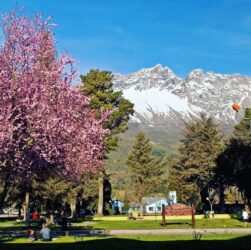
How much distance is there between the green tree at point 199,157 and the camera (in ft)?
283

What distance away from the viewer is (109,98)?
239ft

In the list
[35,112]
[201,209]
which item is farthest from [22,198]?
[35,112]

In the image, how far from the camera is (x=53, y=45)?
24.0 meters

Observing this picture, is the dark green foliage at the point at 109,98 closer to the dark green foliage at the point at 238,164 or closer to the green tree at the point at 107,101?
the green tree at the point at 107,101

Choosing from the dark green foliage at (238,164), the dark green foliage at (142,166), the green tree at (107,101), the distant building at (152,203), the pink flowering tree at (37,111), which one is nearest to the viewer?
the pink flowering tree at (37,111)

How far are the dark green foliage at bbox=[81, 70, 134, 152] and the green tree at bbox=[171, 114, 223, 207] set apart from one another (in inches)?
785

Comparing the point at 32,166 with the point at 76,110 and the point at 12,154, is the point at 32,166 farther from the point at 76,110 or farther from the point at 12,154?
the point at 76,110

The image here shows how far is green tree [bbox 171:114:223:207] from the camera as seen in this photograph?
283 feet

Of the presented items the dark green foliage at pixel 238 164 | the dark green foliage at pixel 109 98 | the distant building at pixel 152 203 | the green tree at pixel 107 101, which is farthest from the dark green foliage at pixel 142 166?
the dark green foliage at pixel 109 98

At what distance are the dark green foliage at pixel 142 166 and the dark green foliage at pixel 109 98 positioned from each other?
34.0 meters

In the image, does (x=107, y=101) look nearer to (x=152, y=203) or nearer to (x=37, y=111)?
(x=37, y=111)

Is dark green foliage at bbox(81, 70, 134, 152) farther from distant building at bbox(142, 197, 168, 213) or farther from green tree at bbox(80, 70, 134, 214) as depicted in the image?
distant building at bbox(142, 197, 168, 213)

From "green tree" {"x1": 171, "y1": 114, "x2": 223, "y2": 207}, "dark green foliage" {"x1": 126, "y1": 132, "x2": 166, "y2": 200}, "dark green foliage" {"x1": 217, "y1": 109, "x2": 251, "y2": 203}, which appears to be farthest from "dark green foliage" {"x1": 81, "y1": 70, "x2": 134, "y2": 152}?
"dark green foliage" {"x1": 126, "y1": 132, "x2": 166, "y2": 200}

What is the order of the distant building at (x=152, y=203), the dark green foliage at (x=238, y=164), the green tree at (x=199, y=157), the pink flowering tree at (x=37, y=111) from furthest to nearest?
1. the distant building at (x=152, y=203)
2. the green tree at (x=199, y=157)
3. the dark green foliage at (x=238, y=164)
4. the pink flowering tree at (x=37, y=111)
